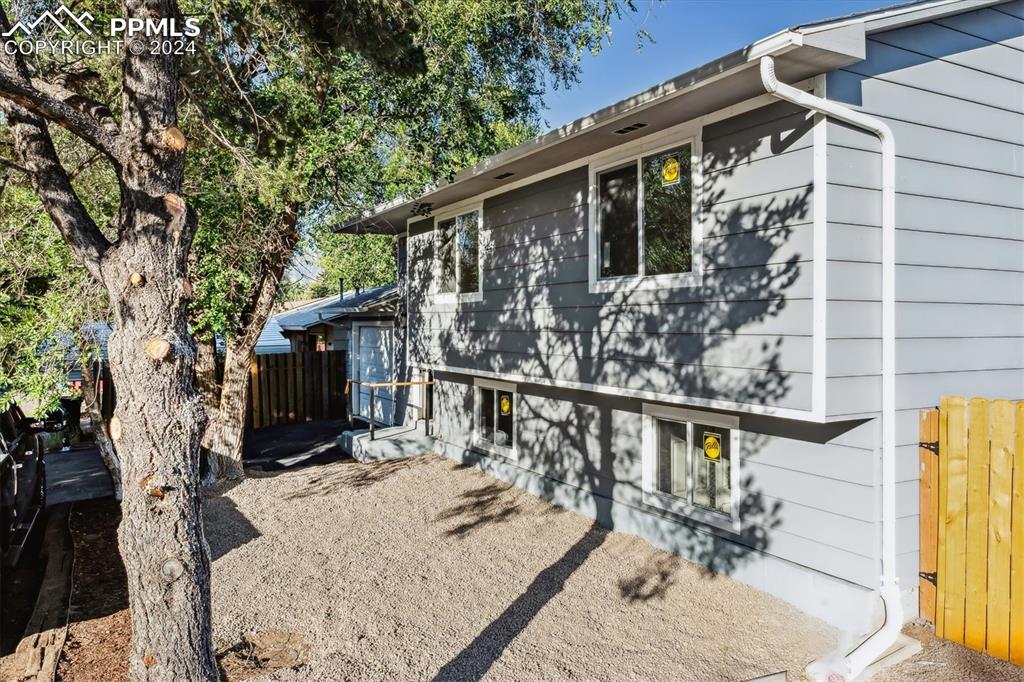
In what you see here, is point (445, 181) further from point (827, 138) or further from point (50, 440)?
point (50, 440)

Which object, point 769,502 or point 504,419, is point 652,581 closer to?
point 769,502

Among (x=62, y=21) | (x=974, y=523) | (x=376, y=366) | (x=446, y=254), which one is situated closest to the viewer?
(x=974, y=523)

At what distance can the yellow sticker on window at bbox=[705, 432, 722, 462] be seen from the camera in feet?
19.9

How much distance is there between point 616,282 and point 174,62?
4.25 meters

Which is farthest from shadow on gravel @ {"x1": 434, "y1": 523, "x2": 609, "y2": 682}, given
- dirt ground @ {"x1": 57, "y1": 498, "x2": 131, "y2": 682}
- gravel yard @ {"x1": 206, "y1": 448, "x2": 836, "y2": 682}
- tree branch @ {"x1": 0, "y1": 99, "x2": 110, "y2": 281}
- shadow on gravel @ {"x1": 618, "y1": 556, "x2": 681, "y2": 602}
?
tree branch @ {"x1": 0, "y1": 99, "x2": 110, "y2": 281}

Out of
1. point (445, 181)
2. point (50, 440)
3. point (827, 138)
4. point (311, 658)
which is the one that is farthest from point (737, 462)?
point (50, 440)

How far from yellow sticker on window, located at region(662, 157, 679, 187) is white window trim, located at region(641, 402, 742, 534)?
87.4 inches

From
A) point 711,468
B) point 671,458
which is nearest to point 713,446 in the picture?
point 711,468

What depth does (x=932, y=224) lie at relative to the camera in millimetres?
5055

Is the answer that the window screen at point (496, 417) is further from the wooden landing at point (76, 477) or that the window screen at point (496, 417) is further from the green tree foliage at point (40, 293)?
the wooden landing at point (76, 477)

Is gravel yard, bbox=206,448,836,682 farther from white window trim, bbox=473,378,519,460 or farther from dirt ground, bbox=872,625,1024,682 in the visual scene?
white window trim, bbox=473,378,519,460

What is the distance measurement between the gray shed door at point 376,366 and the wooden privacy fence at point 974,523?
31.5 feet

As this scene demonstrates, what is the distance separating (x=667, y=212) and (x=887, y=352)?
2.23 meters

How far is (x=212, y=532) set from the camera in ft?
23.6
